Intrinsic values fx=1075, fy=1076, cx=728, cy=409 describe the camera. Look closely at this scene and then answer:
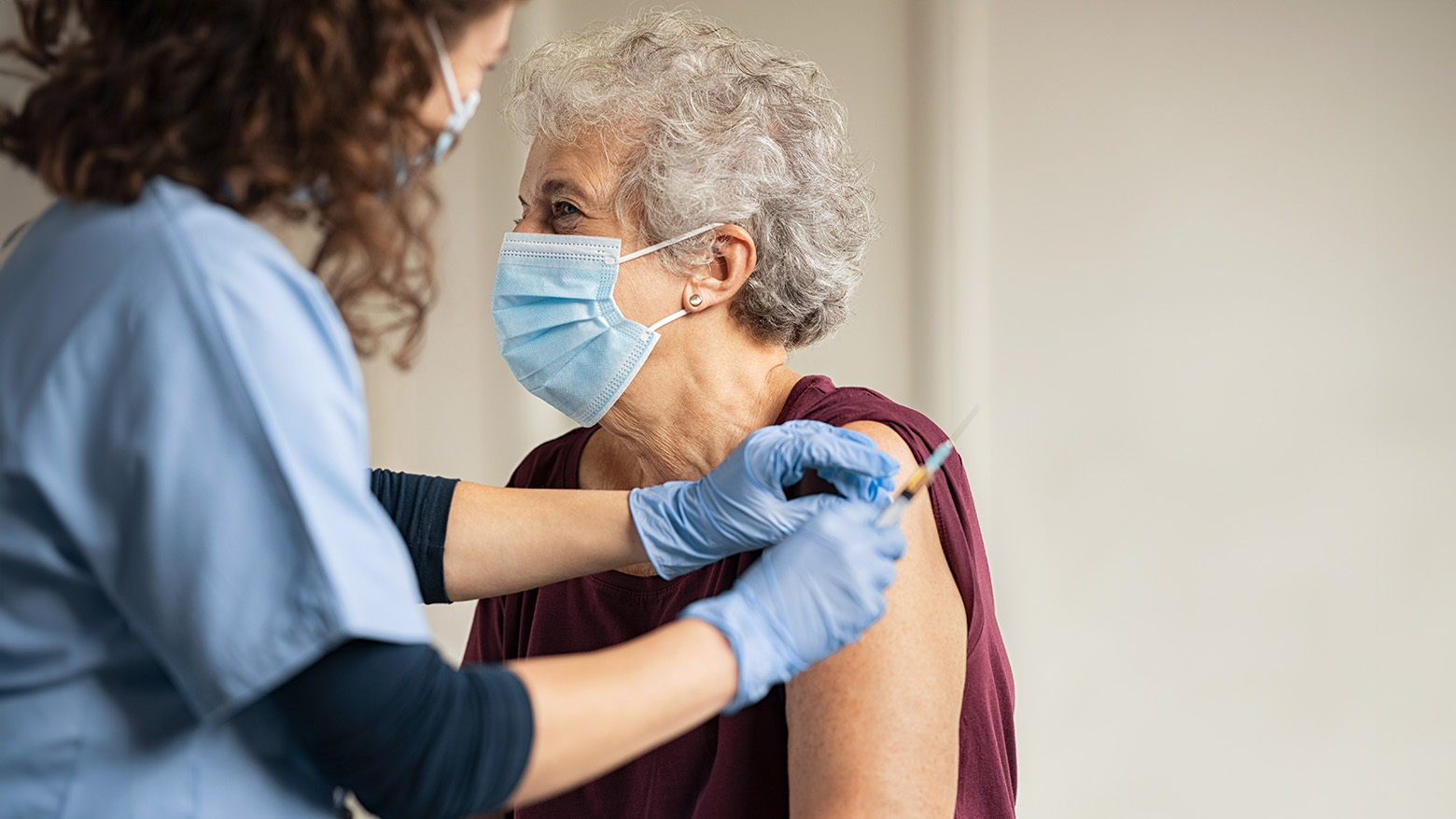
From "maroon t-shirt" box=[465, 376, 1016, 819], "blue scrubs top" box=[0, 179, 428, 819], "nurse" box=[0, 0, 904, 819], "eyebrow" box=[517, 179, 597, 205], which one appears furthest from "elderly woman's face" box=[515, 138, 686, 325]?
"blue scrubs top" box=[0, 179, 428, 819]

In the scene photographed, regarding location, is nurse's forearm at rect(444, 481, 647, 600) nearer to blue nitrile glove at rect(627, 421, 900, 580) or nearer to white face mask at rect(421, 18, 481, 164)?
blue nitrile glove at rect(627, 421, 900, 580)

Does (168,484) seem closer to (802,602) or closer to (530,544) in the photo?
(802,602)

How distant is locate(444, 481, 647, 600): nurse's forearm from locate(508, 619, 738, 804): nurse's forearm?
1.36 ft

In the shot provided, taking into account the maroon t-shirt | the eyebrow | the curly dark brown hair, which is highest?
the curly dark brown hair

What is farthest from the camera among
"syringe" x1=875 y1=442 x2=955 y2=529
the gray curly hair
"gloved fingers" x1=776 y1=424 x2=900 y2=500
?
the gray curly hair

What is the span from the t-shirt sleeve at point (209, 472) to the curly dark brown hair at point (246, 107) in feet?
0.24

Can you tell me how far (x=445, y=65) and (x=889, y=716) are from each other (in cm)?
80

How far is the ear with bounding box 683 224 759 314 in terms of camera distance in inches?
57.3

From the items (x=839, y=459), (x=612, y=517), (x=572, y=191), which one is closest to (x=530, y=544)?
(x=612, y=517)

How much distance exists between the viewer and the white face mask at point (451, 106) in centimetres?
84

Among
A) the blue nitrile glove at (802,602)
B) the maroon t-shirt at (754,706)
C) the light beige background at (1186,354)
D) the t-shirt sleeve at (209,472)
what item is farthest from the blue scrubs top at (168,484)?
the light beige background at (1186,354)

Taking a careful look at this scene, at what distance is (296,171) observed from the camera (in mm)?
773

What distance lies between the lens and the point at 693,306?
4.79 ft

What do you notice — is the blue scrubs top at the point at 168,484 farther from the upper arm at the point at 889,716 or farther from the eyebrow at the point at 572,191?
the eyebrow at the point at 572,191
